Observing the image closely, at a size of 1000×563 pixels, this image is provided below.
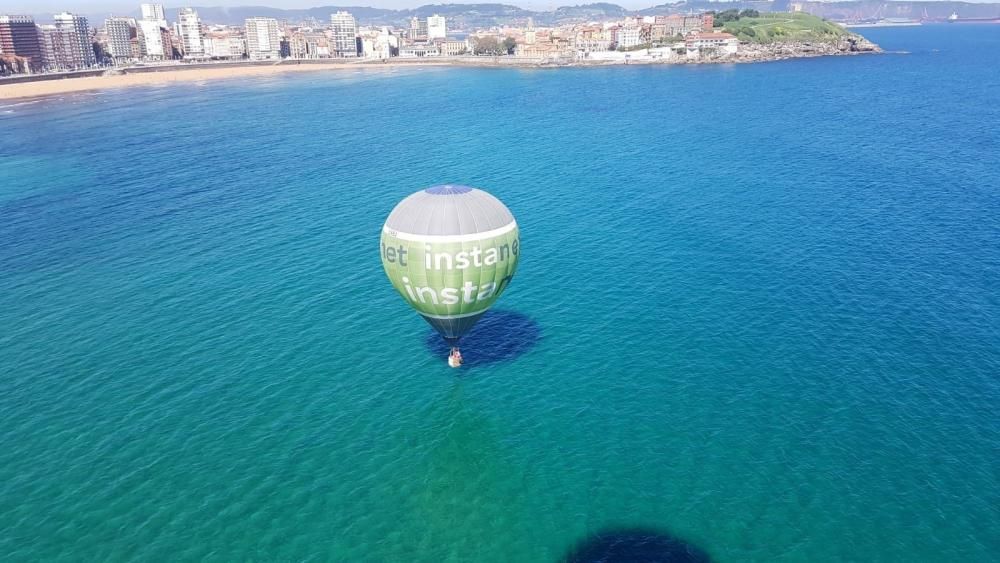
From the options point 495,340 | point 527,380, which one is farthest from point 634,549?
point 495,340

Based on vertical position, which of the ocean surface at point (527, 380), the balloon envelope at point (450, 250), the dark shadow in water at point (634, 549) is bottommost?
the dark shadow in water at point (634, 549)

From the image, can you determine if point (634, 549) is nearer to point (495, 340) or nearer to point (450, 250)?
point (450, 250)

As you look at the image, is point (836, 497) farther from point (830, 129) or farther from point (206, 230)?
point (830, 129)

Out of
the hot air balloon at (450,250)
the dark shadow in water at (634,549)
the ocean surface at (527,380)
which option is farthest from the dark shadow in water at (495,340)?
the dark shadow in water at (634,549)

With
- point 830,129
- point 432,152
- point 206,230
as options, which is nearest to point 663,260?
point 206,230

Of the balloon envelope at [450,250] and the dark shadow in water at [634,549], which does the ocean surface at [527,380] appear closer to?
the dark shadow in water at [634,549]

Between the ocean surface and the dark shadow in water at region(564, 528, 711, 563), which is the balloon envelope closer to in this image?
the ocean surface

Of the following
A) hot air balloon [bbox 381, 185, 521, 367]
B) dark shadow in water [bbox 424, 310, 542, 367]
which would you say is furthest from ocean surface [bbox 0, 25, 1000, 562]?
hot air balloon [bbox 381, 185, 521, 367]
